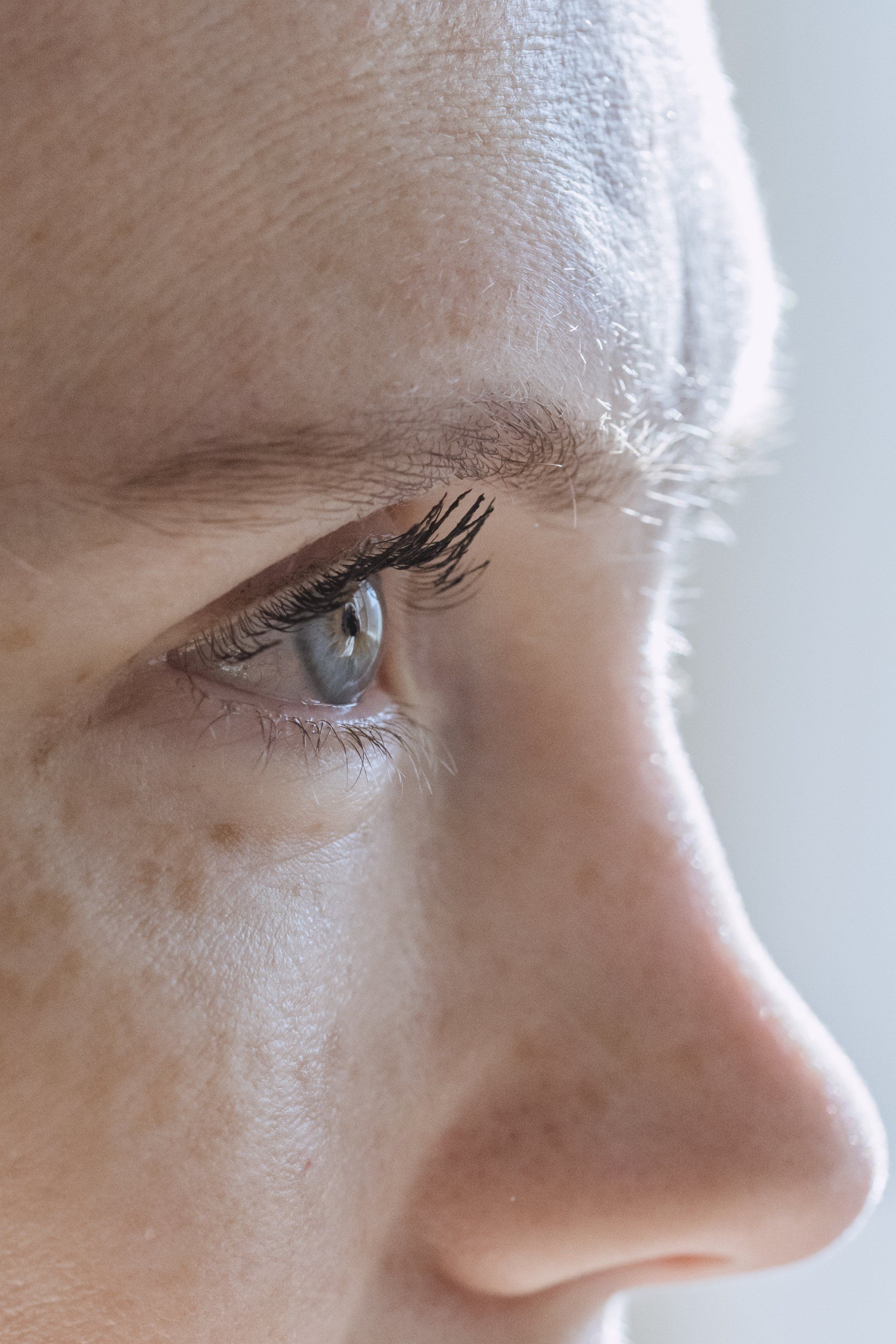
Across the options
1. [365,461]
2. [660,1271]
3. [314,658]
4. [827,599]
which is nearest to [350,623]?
[314,658]

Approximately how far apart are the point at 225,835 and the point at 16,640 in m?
0.09

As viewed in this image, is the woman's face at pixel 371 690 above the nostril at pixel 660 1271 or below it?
above

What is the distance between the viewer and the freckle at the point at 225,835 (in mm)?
398

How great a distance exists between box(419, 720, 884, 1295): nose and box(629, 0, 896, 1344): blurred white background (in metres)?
0.96

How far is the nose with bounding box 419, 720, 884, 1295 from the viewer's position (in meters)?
0.47

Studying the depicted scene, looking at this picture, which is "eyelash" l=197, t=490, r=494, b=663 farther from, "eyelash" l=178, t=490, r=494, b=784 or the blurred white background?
the blurred white background

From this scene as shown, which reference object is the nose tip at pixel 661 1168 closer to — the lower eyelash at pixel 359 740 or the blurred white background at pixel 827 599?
the lower eyelash at pixel 359 740

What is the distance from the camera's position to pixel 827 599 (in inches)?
58.2

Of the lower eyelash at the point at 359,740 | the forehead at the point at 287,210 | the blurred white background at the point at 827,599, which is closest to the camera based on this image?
the forehead at the point at 287,210

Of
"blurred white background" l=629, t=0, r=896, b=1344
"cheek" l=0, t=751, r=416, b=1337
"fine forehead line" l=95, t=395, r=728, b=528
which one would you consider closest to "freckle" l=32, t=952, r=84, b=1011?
"cheek" l=0, t=751, r=416, b=1337

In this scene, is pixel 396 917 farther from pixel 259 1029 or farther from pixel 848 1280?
pixel 848 1280

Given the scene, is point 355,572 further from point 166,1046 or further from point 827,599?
point 827,599

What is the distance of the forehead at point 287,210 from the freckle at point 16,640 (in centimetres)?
5

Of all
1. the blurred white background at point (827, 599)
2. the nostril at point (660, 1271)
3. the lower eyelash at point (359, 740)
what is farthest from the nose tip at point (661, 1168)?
the blurred white background at point (827, 599)
